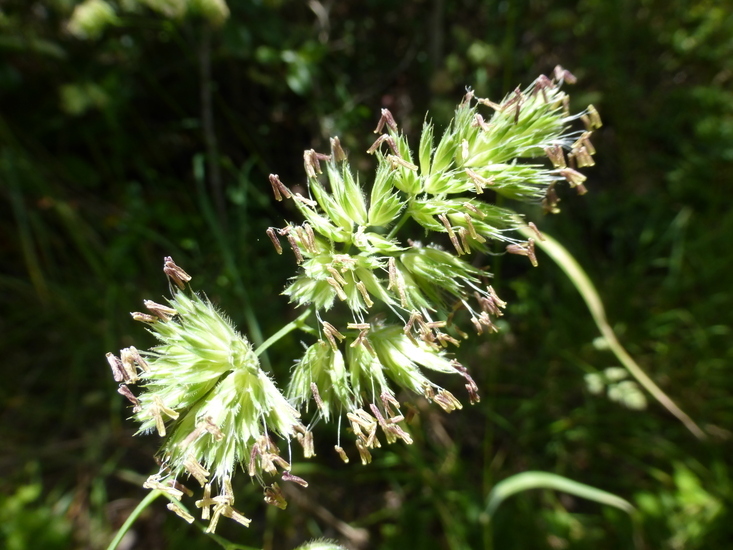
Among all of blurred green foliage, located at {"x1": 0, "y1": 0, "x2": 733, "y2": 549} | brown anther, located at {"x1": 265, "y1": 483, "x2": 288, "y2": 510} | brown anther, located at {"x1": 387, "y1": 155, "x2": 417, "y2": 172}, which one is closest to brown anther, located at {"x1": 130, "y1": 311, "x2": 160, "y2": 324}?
brown anther, located at {"x1": 265, "y1": 483, "x2": 288, "y2": 510}

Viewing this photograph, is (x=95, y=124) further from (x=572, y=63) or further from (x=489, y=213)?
(x=572, y=63)

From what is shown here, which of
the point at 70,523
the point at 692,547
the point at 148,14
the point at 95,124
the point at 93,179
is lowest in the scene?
the point at 692,547

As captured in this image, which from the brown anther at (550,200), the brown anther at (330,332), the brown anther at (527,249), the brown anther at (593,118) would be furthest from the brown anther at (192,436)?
the brown anther at (593,118)

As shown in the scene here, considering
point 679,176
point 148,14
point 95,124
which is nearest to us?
point 148,14

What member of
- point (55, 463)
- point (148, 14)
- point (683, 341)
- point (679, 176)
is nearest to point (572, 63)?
point (679, 176)

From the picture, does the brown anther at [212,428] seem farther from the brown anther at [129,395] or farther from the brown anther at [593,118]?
the brown anther at [593,118]

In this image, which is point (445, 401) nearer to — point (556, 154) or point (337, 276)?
point (337, 276)

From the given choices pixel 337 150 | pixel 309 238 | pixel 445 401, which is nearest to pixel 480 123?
pixel 337 150
